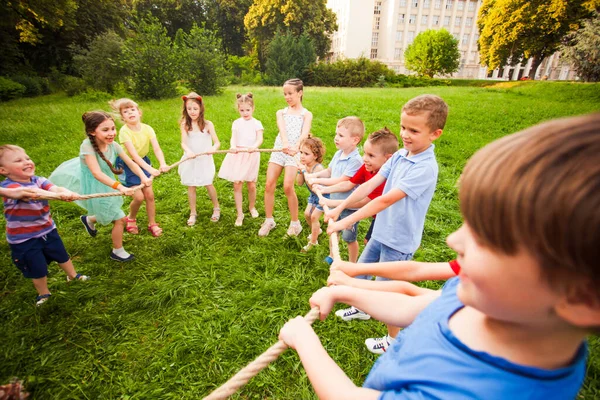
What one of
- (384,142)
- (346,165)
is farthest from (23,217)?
(384,142)

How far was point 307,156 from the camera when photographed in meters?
4.48

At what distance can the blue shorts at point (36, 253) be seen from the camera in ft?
10.6

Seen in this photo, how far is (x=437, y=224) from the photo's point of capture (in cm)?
562

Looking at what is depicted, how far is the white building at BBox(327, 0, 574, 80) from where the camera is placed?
62.5 metres

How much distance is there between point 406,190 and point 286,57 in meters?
37.3

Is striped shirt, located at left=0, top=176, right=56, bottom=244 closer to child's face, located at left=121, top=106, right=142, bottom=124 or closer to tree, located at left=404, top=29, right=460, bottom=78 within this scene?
child's face, located at left=121, top=106, right=142, bottom=124

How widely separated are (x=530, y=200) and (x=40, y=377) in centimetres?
374

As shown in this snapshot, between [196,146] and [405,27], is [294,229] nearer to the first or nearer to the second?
[196,146]

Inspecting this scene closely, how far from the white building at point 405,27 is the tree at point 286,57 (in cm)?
2852

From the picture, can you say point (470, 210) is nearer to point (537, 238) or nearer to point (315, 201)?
point (537, 238)

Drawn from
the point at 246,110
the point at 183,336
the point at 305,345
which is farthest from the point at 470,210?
the point at 246,110

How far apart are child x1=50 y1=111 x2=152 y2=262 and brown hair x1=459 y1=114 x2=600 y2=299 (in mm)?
3890

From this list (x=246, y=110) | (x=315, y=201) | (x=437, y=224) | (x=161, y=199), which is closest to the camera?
(x=315, y=201)

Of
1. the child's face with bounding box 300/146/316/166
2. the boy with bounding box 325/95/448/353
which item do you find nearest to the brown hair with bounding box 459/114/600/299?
the boy with bounding box 325/95/448/353
